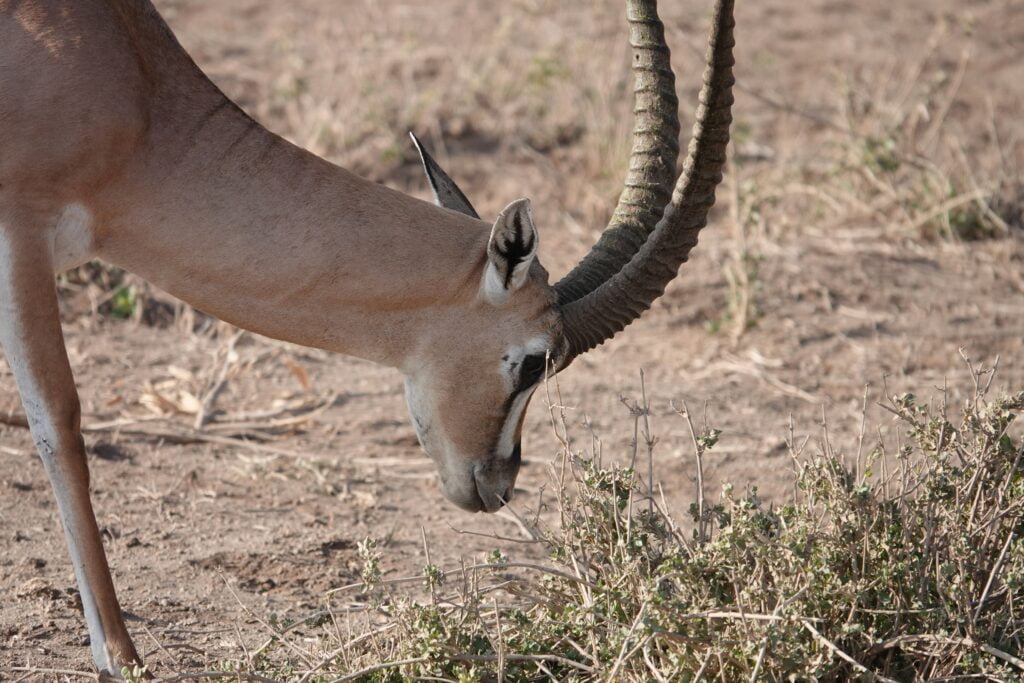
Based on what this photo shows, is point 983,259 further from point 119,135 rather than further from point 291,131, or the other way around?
point 119,135

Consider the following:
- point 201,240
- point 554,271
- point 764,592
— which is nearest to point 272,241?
point 201,240

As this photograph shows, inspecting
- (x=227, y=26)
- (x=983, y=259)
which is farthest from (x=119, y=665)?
(x=227, y=26)

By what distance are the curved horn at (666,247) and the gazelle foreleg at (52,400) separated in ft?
5.53

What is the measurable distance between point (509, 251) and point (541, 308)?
29cm

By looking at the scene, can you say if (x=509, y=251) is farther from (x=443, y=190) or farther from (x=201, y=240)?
(x=201, y=240)

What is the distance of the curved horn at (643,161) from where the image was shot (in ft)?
15.1

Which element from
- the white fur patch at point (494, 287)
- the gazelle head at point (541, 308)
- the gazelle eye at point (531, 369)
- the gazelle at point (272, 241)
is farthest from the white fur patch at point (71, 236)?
the gazelle eye at point (531, 369)

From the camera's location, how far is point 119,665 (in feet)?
13.5

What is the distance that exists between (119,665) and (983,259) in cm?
646

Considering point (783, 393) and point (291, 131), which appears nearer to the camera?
point (783, 393)

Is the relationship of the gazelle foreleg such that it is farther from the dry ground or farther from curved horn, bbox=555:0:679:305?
curved horn, bbox=555:0:679:305

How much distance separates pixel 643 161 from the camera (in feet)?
15.6

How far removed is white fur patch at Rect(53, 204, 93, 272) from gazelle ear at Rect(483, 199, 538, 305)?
1.34 meters

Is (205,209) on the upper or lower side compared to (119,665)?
upper
